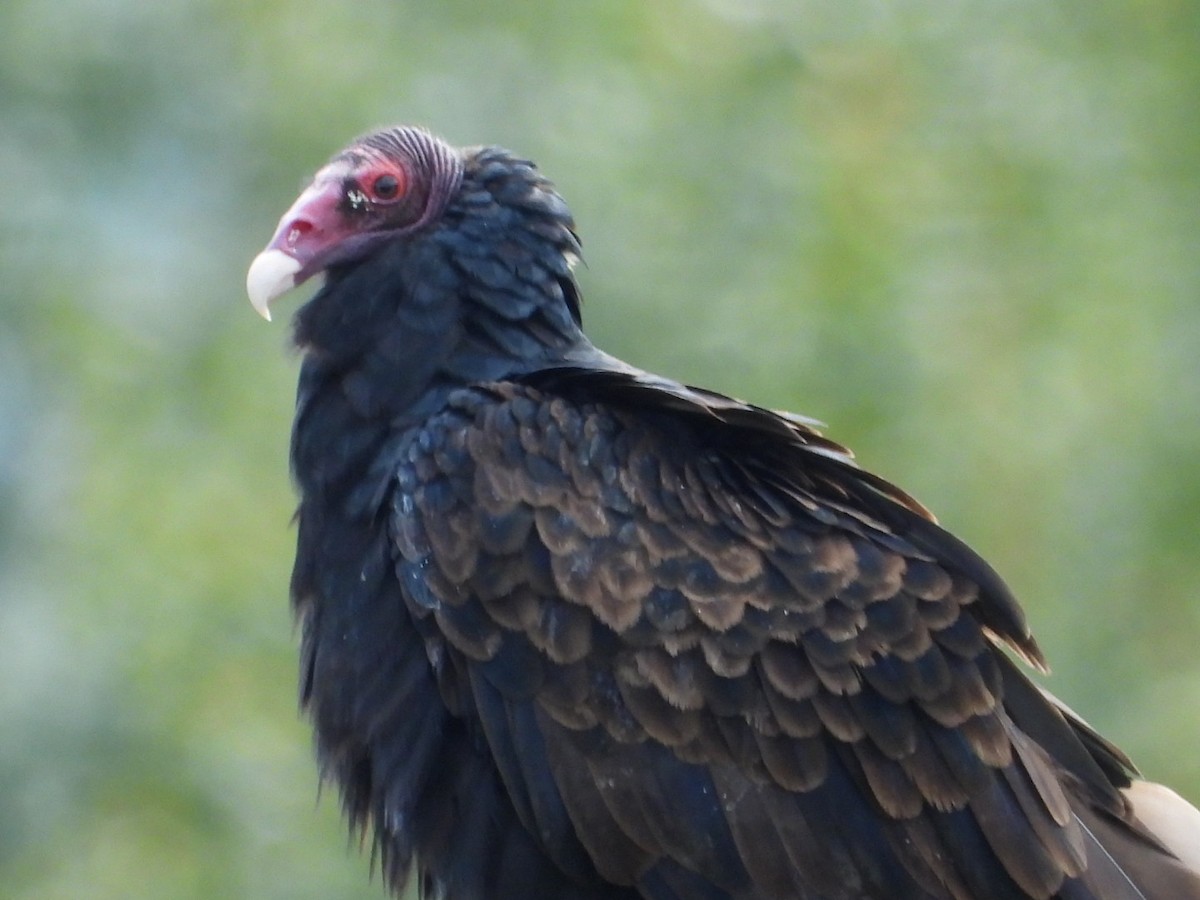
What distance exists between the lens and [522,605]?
338 centimetres

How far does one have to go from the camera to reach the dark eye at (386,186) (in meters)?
4.05

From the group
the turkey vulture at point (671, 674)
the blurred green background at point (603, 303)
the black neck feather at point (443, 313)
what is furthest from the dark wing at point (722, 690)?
the blurred green background at point (603, 303)

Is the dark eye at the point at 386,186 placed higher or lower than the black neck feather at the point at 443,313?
higher

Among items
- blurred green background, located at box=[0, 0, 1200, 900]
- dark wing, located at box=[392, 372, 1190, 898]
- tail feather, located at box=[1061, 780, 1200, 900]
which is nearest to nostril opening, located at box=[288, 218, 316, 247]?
dark wing, located at box=[392, 372, 1190, 898]

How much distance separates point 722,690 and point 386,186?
143 centimetres

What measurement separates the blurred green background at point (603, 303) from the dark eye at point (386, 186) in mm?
2675

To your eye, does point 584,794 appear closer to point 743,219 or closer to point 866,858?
point 866,858

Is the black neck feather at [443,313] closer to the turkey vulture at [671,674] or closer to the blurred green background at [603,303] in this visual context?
the turkey vulture at [671,674]

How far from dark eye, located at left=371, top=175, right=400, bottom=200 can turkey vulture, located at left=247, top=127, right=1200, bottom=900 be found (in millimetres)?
537

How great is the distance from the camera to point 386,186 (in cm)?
406

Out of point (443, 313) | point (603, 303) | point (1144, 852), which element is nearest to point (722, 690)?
point (1144, 852)

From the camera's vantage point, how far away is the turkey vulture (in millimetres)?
3332

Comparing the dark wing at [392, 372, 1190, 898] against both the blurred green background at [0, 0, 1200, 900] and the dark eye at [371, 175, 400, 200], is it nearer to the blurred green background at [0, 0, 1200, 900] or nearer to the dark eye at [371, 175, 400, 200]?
the dark eye at [371, 175, 400, 200]

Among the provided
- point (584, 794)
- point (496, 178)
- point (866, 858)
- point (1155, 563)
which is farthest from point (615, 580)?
point (1155, 563)
